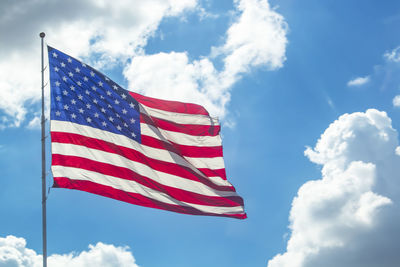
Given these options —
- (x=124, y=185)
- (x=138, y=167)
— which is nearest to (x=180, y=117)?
(x=138, y=167)

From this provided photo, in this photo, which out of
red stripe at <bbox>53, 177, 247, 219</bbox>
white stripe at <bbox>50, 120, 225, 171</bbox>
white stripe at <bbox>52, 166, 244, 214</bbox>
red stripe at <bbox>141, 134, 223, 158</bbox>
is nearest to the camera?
red stripe at <bbox>53, 177, 247, 219</bbox>

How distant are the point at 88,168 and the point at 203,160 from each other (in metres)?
6.65

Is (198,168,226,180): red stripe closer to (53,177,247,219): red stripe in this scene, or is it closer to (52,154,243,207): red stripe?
(52,154,243,207): red stripe

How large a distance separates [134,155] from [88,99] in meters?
3.36

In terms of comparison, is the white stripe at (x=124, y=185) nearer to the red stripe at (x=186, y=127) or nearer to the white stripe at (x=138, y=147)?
the white stripe at (x=138, y=147)

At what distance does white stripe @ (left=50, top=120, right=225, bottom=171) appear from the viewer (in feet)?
70.3

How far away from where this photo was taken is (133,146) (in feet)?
76.7

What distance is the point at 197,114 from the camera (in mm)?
26406

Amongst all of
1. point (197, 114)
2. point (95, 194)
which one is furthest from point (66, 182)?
point (197, 114)

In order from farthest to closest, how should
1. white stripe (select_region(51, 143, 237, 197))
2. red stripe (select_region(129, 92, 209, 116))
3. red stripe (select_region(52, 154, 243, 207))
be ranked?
1. red stripe (select_region(129, 92, 209, 116))
2. white stripe (select_region(51, 143, 237, 197))
3. red stripe (select_region(52, 154, 243, 207))

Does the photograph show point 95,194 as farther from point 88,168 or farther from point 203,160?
point 203,160

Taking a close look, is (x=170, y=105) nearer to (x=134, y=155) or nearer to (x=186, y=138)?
(x=186, y=138)

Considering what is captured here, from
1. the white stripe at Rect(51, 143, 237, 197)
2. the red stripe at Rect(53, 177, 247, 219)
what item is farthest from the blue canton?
the red stripe at Rect(53, 177, 247, 219)

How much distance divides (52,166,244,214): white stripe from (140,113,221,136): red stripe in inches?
157
